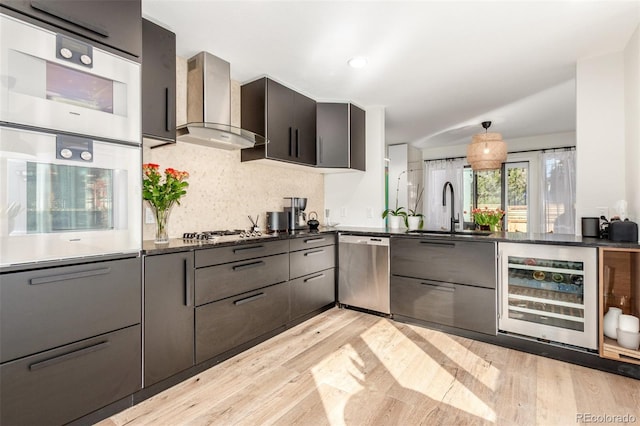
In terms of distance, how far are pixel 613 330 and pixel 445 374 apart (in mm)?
1246

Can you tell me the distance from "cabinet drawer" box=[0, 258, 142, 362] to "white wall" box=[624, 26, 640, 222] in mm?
3428

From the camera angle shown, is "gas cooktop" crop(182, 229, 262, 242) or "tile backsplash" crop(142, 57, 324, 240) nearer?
"gas cooktop" crop(182, 229, 262, 242)

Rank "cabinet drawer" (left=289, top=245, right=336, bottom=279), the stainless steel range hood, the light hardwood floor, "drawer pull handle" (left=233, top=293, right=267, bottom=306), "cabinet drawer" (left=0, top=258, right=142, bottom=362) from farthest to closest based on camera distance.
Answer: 1. "cabinet drawer" (left=289, top=245, right=336, bottom=279)
2. the stainless steel range hood
3. "drawer pull handle" (left=233, top=293, right=267, bottom=306)
4. the light hardwood floor
5. "cabinet drawer" (left=0, top=258, right=142, bottom=362)

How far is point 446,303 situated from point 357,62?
2306mm

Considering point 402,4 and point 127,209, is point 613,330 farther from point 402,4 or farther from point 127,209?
point 127,209

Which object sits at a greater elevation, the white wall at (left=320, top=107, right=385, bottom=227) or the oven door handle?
the oven door handle

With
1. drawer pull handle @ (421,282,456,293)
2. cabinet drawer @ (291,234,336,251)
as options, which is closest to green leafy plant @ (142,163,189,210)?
cabinet drawer @ (291,234,336,251)

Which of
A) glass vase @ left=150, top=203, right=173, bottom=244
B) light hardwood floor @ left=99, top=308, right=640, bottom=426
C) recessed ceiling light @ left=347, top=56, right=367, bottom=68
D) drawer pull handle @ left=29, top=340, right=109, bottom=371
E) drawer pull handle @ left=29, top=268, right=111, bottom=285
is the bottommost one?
light hardwood floor @ left=99, top=308, right=640, bottom=426

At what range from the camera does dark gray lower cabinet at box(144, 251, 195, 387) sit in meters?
1.77

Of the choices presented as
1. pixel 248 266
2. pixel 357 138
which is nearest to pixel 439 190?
pixel 357 138

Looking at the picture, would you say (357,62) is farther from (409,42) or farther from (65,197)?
(65,197)

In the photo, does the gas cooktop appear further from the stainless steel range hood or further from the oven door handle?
the oven door handle

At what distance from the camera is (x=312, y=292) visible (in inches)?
121

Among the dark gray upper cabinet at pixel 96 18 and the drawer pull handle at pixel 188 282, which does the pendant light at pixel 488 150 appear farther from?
the dark gray upper cabinet at pixel 96 18
